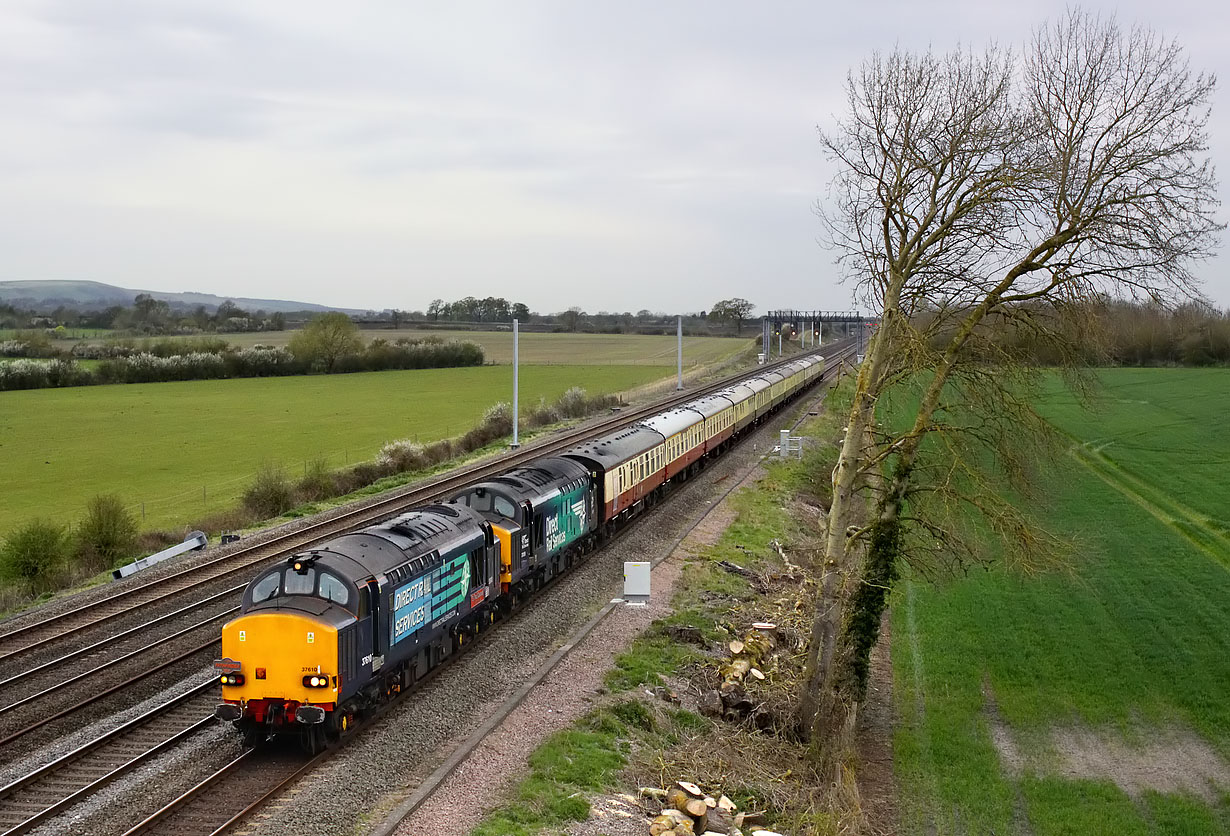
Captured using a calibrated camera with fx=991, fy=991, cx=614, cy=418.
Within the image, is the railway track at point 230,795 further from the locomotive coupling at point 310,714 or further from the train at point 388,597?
the locomotive coupling at point 310,714

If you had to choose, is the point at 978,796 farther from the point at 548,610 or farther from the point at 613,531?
the point at 613,531

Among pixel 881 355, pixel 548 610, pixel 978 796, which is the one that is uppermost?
pixel 881 355

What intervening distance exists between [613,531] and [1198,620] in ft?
56.7

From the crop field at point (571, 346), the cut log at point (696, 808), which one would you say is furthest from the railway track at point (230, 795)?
the crop field at point (571, 346)

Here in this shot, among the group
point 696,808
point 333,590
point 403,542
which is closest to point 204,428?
point 403,542

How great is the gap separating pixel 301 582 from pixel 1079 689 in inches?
697

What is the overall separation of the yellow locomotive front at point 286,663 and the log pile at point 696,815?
17.2 feet

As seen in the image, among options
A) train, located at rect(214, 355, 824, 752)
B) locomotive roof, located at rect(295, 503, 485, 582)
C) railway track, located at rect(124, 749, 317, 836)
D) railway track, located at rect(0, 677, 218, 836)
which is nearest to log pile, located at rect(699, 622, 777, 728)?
train, located at rect(214, 355, 824, 752)

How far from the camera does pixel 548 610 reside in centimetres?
2448

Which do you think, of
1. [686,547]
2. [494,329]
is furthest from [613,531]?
[494,329]

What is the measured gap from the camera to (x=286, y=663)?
15.3 meters

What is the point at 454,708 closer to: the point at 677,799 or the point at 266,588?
the point at 266,588

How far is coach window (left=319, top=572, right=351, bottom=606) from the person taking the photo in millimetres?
15828

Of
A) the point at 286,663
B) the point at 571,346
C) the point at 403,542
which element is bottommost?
the point at 286,663
